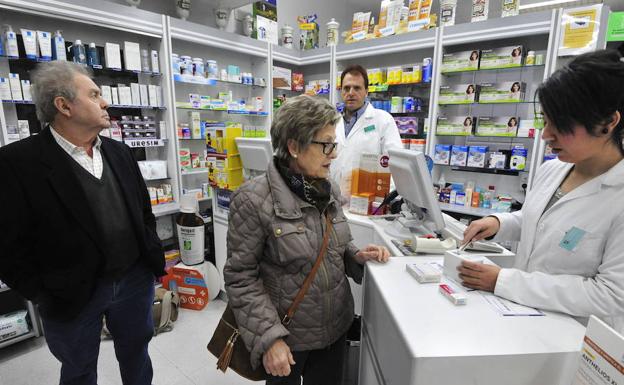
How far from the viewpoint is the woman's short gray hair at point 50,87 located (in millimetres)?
1567

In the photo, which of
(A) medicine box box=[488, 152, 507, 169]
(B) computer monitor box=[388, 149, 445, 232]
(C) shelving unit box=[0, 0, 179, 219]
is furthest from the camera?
(A) medicine box box=[488, 152, 507, 169]

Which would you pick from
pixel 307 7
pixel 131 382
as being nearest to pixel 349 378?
pixel 131 382

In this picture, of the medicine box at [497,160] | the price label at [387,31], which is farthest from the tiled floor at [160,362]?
the price label at [387,31]

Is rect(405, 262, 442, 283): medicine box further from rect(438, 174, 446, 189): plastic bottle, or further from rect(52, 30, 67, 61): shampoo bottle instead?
rect(52, 30, 67, 61): shampoo bottle

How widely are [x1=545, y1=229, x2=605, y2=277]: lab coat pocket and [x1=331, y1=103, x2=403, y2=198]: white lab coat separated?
1894 mm

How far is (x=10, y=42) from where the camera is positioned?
2723mm

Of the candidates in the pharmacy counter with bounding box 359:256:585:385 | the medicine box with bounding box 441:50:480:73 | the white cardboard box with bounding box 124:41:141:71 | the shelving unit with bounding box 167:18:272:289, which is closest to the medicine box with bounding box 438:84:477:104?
the medicine box with bounding box 441:50:480:73

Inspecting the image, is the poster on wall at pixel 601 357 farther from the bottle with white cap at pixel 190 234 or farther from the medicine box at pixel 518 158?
the medicine box at pixel 518 158

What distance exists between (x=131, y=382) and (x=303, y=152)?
1.72 metres

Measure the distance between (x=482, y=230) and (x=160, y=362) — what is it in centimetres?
244

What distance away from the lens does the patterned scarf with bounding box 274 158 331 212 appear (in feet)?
4.23

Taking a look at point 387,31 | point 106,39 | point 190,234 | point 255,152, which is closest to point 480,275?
point 255,152

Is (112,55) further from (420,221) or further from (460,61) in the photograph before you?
(460,61)

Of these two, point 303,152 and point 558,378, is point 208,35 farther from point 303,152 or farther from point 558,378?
point 558,378
